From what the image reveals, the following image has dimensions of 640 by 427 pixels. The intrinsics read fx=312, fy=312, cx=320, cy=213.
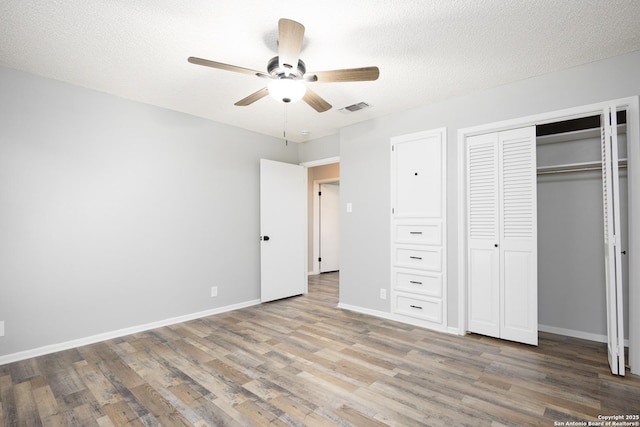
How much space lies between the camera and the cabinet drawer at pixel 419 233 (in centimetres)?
354

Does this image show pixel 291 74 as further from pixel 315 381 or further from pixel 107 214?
pixel 107 214

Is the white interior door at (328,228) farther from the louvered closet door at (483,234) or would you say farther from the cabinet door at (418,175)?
the louvered closet door at (483,234)

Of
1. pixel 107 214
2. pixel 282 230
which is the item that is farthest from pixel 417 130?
pixel 107 214

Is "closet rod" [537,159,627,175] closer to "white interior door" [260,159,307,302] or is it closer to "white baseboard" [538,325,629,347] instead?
"white baseboard" [538,325,629,347]

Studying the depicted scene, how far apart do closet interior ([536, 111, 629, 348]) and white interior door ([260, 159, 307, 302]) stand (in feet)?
10.6

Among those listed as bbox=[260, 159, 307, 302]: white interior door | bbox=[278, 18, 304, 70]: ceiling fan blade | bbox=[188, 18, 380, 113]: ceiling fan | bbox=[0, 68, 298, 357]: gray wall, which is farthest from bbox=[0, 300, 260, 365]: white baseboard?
bbox=[278, 18, 304, 70]: ceiling fan blade

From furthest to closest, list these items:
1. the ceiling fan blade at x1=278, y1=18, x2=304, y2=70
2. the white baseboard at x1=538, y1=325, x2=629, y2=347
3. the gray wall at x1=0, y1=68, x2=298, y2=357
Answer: the white baseboard at x1=538, y1=325, x2=629, y2=347, the gray wall at x1=0, y1=68, x2=298, y2=357, the ceiling fan blade at x1=278, y1=18, x2=304, y2=70

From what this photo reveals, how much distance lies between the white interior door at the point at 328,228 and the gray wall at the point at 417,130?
2762 mm

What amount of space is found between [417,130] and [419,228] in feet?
3.82

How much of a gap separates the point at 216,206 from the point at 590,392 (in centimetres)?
409

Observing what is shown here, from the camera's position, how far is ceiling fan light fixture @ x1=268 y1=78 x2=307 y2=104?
217cm

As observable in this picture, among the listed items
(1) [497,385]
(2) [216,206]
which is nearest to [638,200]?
(1) [497,385]

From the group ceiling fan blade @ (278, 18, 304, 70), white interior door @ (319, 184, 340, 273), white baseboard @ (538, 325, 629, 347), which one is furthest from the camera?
white interior door @ (319, 184, 340, 273)

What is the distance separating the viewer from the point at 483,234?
3254 mm
